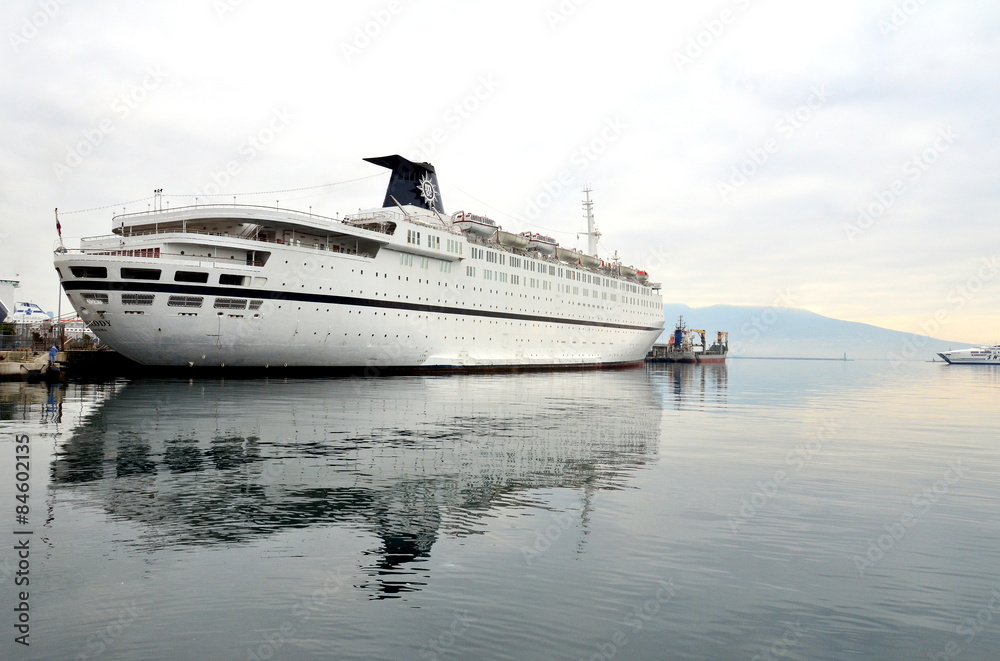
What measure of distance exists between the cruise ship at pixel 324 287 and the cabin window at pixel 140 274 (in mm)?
52

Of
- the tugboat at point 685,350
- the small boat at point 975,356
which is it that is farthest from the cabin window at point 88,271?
the small boat at point 975,356

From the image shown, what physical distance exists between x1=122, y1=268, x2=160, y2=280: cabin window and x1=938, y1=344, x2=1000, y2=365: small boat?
6475 inches

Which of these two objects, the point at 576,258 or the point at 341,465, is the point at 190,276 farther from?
the point at 576,258

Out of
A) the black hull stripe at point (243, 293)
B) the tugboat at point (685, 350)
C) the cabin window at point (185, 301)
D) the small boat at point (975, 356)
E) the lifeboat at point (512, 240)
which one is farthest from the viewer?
the small boat at point (975, 356)

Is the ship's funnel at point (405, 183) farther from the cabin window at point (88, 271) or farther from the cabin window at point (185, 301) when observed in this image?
the cabin window at point (88, 271)

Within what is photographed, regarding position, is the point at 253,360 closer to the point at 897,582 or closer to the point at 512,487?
the point at 512,487

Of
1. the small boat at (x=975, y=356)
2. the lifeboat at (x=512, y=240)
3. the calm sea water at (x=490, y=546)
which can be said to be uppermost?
the lifeboat at (x=512, y=240)

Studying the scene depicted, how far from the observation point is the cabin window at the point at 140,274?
33625mm

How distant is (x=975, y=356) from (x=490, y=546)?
6854 inches

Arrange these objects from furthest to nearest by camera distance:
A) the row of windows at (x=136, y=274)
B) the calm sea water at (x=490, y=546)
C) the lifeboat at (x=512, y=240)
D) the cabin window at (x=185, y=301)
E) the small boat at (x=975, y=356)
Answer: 1. the small boat at (x=975, y=356)
2. the lifeboat at (x=512, y=240)
3. the cabin window at (x=185, y=301)
4. the row of windows at (x=136, y=274)
5. the calm sea water at (x=490, y=546)

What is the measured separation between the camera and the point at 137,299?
33.6 metres

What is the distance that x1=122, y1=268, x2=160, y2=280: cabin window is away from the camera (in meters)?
33.6

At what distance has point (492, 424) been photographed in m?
20.1

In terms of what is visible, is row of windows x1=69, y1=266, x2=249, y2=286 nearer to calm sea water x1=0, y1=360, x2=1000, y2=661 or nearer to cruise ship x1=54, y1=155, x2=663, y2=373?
cruise ship x1=54, y1=155, x2=663, y2=373
